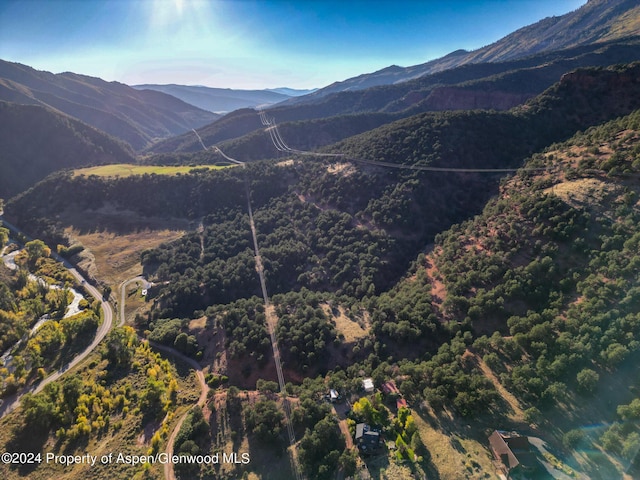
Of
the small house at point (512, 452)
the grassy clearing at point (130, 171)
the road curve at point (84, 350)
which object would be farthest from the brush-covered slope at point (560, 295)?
the grassy clearing at point (130, 171)

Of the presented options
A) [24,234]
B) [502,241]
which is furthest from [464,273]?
[24,234]

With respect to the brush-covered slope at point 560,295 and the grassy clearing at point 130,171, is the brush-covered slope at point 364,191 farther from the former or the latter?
the brush-covered slope at point 560,295

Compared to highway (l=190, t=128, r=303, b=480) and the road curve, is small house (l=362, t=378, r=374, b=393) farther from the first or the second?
the road curve

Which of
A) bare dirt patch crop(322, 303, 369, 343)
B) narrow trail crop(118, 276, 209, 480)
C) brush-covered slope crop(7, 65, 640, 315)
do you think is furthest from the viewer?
brush-covered slope crop(7, 65, 640, 315)

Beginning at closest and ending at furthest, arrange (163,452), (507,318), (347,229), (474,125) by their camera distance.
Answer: (163,452) → (507,318) → (347,229) → (474,125)

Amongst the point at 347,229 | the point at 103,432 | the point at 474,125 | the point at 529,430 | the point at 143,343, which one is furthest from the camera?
the point at 474,125

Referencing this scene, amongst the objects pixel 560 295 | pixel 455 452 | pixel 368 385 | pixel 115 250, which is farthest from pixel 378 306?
pixel 115 250

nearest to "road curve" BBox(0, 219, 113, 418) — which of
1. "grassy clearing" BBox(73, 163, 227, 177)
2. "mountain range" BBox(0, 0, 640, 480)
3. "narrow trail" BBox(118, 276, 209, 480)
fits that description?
"mountain range" BBox(0, 0, 640, 480)

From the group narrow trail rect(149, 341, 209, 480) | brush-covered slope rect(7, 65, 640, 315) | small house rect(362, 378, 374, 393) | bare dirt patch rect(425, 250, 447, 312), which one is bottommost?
narrow trail rect(149, 341, 209, 480)

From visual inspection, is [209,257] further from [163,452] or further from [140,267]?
[163,452]
